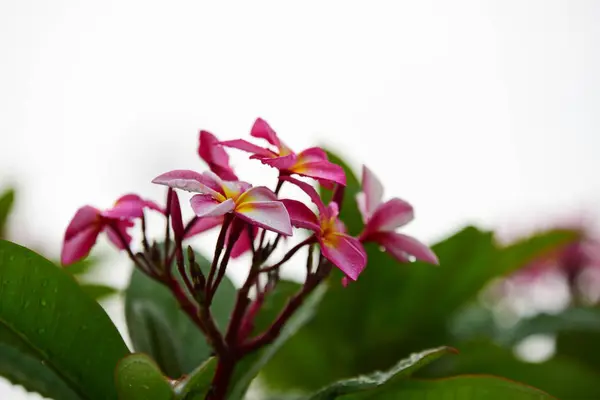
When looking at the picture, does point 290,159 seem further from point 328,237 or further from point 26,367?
point 26,367

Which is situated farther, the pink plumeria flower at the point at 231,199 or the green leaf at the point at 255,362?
the green leaf at the point at 255,362

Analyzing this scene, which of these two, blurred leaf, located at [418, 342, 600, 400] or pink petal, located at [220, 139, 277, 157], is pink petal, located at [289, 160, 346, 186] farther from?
blurred leaf, located at [418, 342, 600, 400]

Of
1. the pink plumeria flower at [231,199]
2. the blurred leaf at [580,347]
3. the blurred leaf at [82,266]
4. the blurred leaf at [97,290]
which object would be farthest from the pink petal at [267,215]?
the blurred leaf at [580,347]

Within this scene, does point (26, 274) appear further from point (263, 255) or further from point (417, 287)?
point (417, 287)

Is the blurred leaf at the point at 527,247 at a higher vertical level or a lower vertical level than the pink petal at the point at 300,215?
lower

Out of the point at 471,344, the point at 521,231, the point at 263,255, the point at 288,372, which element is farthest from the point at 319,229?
the point at 521,231

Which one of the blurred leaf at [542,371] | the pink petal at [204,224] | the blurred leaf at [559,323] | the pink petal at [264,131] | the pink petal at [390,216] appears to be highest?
the pink petal at [264,131]

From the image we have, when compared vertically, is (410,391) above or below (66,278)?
below

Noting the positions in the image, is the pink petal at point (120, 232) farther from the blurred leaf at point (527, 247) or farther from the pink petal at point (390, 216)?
the blurred leaf at point (527, 247)
